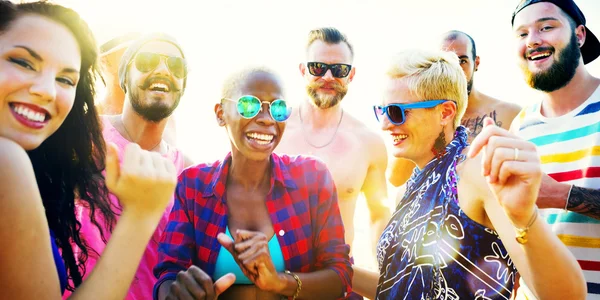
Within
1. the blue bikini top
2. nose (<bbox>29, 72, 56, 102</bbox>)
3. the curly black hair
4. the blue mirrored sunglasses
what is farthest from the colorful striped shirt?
nose (<bbox>29, 72, 56, 102</bbox>)

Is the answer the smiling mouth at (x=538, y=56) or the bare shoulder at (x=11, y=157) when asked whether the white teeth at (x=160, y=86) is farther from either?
the smiling mouth at (x=538, y=56)

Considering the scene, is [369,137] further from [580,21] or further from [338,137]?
[580,21]

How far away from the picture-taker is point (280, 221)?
2693 mm

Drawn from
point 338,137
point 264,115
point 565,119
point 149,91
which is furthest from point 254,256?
point 338,137

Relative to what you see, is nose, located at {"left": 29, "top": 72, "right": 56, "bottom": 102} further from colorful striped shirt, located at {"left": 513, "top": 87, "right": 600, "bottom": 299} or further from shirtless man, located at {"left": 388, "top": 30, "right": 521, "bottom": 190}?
shirtless man, located at {"left": 388, "top": 30, "right": 521, "bottom": 190}

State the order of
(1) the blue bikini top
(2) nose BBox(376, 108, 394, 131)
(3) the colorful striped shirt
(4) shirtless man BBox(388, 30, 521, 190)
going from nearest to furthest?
(1) the blue bikini top, (2) nose BBox(376, 108, 394, 131), (3) the colorful striped shirt, (4) shirtless man BBox(388, 30, 521, 190)

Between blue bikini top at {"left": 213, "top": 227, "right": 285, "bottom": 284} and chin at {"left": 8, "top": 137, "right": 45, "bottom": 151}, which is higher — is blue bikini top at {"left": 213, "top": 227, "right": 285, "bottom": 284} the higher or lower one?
the lower one

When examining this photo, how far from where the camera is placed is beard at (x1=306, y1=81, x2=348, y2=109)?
4969 mm

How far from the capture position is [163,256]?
2.58m

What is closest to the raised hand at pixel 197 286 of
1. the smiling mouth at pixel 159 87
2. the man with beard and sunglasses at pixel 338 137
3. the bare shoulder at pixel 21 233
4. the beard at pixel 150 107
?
the bare shoulder at pixel 21 233

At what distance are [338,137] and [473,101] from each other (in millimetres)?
1660

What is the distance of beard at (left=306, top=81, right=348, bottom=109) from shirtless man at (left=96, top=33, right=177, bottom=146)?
1548 mm

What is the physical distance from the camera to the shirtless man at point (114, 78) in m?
4.11

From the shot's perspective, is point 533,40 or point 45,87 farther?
point 533,40
